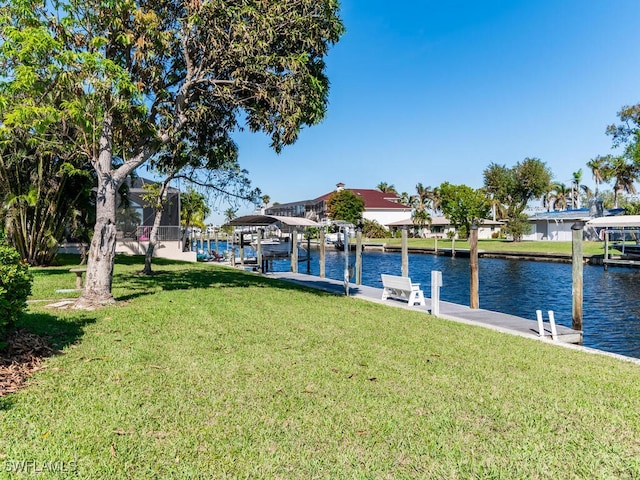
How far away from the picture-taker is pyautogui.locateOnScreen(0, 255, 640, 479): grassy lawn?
12.3 feet

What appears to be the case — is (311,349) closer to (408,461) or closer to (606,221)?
(408,461)

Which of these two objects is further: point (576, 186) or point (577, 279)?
point (576, 186)

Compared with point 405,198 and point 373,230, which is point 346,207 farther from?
point 405,198

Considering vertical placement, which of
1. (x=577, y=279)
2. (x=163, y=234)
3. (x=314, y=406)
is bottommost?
(x=314, y=406)

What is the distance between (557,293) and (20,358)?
73.5 feet

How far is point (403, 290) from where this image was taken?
46.2 feet

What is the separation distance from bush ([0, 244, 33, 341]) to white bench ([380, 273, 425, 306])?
982 cm

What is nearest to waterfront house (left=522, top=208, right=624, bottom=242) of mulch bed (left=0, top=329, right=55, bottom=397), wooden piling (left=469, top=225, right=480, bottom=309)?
wooden piling (left=469, top=225, right=480, bottom=309)

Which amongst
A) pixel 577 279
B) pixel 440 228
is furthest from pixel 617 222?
pixel 440 228

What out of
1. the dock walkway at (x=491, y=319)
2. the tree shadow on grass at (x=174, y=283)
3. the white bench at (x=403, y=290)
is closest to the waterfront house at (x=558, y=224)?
the white bench at (x=403, y=290)

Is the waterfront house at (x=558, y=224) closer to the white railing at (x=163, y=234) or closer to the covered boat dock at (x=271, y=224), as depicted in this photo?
the covered boat dock at (x=271, y=224)

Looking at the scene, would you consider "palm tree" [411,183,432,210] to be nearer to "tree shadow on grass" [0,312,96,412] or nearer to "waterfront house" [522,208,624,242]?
"waterfront house" [522,208,624,242]

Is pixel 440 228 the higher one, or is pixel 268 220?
pixel 440 228

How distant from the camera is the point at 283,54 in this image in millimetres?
12227
